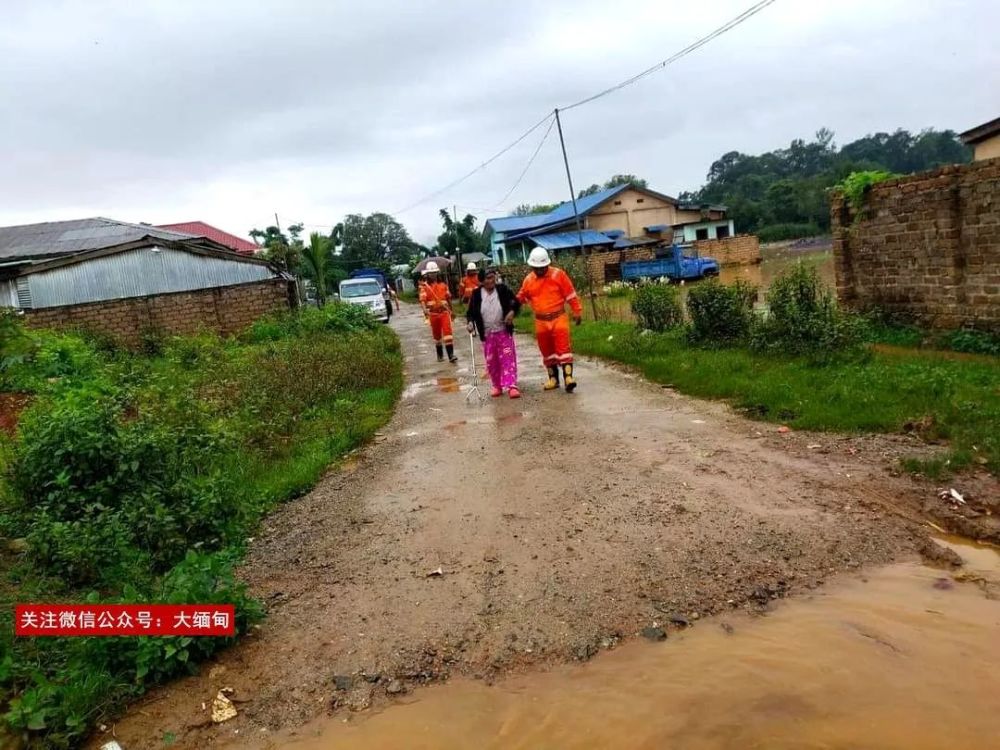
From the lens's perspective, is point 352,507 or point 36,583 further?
point 352,507

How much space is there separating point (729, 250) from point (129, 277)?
25.2 metres

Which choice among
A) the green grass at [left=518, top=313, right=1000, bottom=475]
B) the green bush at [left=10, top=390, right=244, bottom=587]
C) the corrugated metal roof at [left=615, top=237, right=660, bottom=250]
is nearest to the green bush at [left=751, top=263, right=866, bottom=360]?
the green grass at [left=518, top=313, right=1000, bottom=475]

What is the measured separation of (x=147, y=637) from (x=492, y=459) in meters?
3.52

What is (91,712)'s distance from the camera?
3004 millimetres

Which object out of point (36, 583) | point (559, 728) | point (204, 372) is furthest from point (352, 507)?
point (204, 372)

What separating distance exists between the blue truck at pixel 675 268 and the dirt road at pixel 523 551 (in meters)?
22.6

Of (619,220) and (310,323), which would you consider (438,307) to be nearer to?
(310,323)

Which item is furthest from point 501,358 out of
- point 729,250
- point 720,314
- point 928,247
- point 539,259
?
point 729,250

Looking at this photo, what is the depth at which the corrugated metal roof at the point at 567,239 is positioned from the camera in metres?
37.9

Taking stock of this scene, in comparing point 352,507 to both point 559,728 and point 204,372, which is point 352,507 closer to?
point 559,728

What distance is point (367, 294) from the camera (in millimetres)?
25797

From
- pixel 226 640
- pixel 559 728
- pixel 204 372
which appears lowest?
pixel 559 728

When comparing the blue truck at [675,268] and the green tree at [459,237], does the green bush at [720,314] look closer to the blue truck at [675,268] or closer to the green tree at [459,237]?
the blue truck at [675,268]

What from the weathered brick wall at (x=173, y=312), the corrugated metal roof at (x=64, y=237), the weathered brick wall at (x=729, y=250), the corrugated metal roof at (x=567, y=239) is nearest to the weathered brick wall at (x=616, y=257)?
the weathered brick wall at (x=729, y=250)
